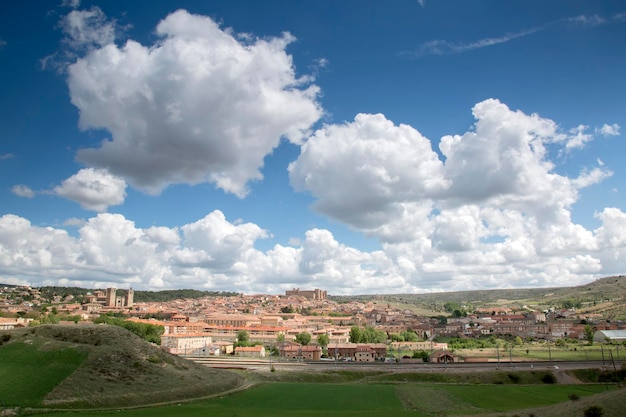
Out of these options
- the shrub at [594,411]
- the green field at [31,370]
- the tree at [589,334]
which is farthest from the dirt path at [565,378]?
the tree at [589,334]

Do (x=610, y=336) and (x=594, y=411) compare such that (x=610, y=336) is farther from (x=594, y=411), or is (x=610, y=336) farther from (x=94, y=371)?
(x=94, y=371)

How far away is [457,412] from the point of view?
43.2m

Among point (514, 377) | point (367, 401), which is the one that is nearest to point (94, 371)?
point (367, 401)

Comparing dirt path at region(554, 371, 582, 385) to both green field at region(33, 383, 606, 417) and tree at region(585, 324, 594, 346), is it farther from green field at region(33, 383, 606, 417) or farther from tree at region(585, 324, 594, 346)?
tree at region(585, 324, 594, 346)

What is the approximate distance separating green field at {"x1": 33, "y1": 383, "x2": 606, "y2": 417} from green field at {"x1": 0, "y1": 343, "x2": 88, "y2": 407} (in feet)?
18.2

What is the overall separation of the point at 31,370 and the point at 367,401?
32.4 metres

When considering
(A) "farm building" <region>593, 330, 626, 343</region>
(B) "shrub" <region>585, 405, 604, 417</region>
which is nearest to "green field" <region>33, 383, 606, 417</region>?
(B) "shrub" <region>585, 405, 604, 417</region>

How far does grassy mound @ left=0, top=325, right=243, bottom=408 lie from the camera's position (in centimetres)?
4428

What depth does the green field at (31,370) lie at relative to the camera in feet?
141

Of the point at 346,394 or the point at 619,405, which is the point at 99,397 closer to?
the point at 346,394

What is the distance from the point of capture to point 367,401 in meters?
50.2

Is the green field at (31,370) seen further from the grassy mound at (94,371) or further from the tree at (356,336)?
the tree at (356,336)

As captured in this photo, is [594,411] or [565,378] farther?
[565,378]

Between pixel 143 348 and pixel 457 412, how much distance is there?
34743mm
